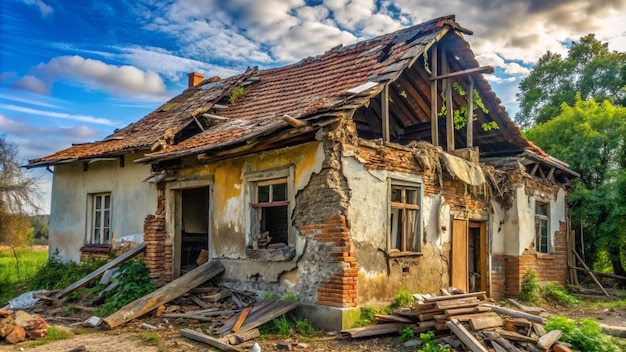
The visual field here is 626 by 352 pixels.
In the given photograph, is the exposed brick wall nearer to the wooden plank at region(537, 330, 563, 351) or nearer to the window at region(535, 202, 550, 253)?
the wooden plank at region(537, 330, 563, 351)

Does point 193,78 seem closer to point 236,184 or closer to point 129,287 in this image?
point 236,184

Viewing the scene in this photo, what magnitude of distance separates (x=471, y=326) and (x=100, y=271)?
26.1ft

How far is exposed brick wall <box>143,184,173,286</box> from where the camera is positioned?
36.3 feet

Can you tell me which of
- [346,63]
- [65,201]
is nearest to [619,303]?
[346,63]

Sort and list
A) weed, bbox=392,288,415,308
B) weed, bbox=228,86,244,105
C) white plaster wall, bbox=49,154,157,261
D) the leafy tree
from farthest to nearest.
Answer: the leafy tree → weed, bbox=228,86,244,105 → white plaster wall, bbox=49,154,157,261 → weed, bbox=392,288,415,308

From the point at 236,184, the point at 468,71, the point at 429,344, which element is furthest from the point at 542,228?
the point at 236,184

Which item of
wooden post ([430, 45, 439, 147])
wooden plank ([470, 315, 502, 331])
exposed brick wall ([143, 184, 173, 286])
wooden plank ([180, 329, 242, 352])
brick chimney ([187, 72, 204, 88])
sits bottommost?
wooden plank ([180, 329, 242, 352])

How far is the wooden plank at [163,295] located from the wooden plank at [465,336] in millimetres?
4797

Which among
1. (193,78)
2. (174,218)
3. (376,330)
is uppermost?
(193,78)

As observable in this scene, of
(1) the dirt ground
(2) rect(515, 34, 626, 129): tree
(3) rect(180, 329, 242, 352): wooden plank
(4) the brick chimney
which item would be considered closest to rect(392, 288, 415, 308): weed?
(1) the dirt ground

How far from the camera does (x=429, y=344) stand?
23.1 feet

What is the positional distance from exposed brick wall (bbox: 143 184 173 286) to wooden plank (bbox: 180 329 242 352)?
3.42 meters

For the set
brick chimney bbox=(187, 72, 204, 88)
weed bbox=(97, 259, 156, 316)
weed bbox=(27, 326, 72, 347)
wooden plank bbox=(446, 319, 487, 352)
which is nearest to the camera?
wooden plank bbox=(446, 319, 487, 352)

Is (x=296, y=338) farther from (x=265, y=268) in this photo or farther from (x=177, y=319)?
(x=177, y=319)
